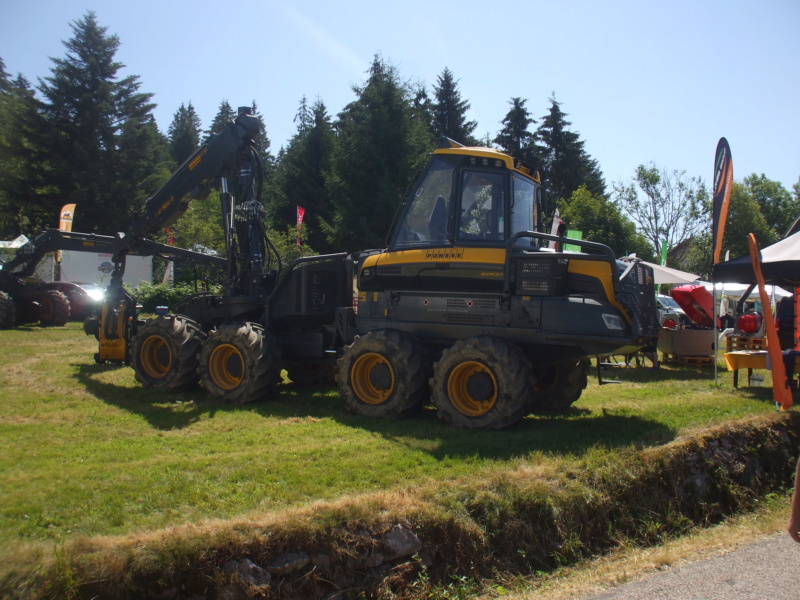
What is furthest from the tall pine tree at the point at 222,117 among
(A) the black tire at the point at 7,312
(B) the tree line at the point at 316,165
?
(A) the black tire at the point at 7,312

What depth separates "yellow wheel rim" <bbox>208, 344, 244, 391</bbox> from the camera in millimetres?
9711

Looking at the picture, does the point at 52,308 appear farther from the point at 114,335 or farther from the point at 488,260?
the point at 488,260

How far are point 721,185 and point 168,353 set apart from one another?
31.1 ft

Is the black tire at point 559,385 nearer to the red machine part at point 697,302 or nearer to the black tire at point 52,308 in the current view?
the red machine part at point 697,302

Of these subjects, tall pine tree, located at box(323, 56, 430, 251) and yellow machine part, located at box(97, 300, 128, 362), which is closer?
yellow machine part, located at box(97, 300, 128, 362)

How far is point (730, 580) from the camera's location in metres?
4.78

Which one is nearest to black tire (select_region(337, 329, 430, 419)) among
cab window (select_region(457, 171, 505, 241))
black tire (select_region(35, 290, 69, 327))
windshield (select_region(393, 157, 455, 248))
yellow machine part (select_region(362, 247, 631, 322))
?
yellow machine part (select_region(362, 247, 631, 322))

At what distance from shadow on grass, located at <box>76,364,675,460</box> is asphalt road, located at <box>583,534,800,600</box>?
167cm

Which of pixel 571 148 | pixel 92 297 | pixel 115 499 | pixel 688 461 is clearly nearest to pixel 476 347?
pixel 688 461

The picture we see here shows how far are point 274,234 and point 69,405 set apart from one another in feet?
73.2

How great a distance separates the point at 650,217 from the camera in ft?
153

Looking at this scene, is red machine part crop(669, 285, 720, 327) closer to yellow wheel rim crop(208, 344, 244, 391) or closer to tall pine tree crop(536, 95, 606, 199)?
yellow wheel rim crop(208, 344, 244, 391)

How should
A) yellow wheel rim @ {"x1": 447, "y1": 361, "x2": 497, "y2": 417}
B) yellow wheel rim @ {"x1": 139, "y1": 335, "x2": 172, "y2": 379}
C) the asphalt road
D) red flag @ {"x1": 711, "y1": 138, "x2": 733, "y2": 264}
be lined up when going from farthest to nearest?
red flag @ {"x1": 711, "y1": 138, "x2": 733, "y2": 264}
yellow wheel rim @ {"x1": 139, "y1": 335, "x2": 172, "y2": 379}
yellow wheel rim @ {"x1": 447, "y1": 361, "x2": 497, "y2": 417}
the asphalt road

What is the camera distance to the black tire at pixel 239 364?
9398 mm
